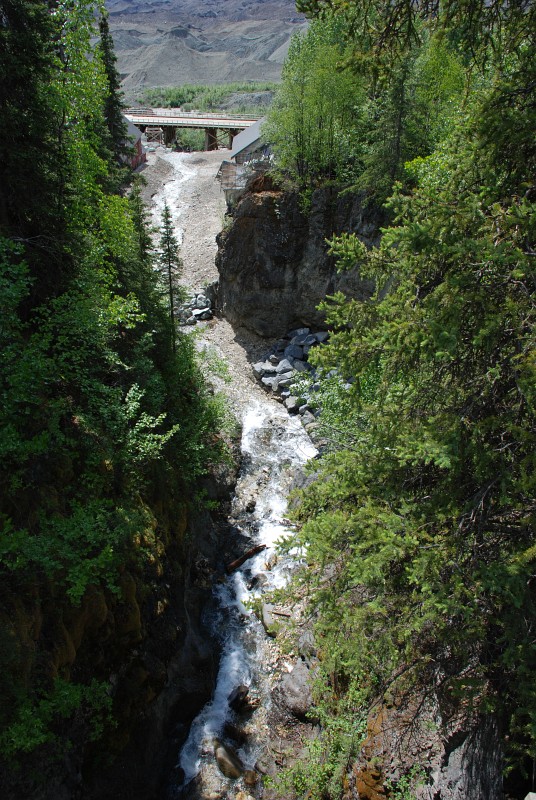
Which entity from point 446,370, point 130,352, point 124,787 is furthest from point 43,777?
point 130,352

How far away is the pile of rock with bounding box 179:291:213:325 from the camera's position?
90.6ft

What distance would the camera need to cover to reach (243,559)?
15.0 meters

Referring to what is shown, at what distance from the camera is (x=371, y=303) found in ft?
20.7

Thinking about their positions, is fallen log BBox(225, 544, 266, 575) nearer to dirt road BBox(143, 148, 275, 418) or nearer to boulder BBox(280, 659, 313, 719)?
boulder BBox(280, 659, 313, 719)

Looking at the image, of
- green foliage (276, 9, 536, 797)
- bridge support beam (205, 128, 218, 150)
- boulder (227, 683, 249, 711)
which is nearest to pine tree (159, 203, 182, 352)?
boulder (227, 683, 249, 711)

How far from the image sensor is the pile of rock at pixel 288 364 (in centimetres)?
2277

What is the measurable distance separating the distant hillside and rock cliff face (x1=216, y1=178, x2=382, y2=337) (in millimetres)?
94778

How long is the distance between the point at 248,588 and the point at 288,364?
42.2ft

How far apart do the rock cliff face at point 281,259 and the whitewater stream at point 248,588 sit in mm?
2597

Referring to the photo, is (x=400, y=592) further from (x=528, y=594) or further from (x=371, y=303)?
(x=371, y=303)

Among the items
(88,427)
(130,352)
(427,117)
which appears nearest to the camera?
(88,427)

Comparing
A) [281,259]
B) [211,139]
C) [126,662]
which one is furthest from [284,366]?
[211,139]

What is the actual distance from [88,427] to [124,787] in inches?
275

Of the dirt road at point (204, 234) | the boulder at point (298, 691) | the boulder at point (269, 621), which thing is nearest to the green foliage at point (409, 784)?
the boulder at point (298, 691)
